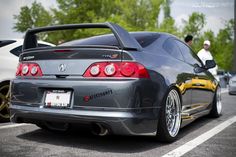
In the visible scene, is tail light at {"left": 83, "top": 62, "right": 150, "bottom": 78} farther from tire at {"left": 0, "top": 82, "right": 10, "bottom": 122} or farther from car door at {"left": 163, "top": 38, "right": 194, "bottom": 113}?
tire at {"left": 0, "top": 82, "right": 10, "bottom": 122}

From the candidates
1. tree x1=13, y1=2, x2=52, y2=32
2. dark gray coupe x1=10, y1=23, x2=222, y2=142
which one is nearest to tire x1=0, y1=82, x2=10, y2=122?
dark gray coupe x1=10, y1=23, x2=222, y2=142

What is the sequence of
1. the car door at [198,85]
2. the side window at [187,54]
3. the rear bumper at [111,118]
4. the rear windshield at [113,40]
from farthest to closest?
the side window at [187,54]
the car door at [198,85]
the rear windshield at [113,40]
the rear bumper at [111,118]

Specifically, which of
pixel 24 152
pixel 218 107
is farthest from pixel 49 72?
pixel 218 107

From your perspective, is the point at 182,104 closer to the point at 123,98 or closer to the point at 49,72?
the point at 123,98

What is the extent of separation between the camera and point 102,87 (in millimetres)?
3297

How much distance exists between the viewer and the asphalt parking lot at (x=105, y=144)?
337 centimetres

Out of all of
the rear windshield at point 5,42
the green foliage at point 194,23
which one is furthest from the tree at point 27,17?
the rear windshield at point 5,42

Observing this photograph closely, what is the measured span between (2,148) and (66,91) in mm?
864

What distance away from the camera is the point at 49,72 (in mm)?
3598

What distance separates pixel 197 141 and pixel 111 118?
128 cm

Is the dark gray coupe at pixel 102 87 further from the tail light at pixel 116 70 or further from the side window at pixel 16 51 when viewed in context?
the side window at pixel 16 51

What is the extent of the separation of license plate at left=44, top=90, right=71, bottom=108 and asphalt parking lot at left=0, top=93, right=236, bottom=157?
447 mm

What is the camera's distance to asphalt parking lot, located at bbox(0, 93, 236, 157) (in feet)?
11.0

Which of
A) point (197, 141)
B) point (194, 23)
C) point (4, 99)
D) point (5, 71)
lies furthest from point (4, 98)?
point (194, 23)
